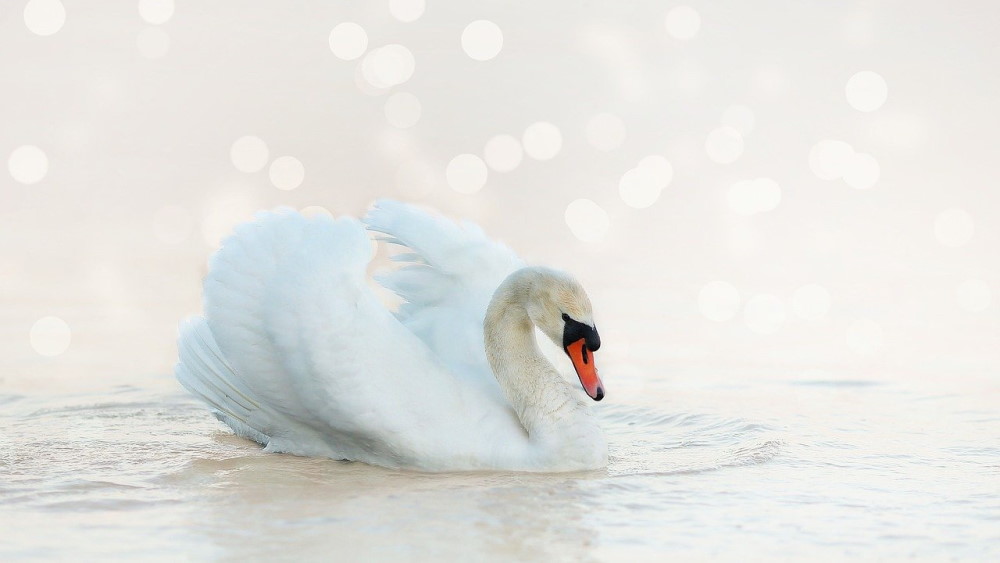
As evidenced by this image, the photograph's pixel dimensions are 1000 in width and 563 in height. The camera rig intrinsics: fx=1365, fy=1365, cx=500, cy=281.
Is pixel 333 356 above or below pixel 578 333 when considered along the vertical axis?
below

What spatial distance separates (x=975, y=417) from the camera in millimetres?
8695

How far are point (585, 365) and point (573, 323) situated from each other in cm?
22

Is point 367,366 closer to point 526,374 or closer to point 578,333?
point 526,374

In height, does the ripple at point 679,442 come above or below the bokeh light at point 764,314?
below

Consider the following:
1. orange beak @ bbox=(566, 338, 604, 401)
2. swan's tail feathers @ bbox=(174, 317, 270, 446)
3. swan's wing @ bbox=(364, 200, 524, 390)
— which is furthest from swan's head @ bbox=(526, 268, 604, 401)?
swan's tail feathers @ bbox=(174, 317, 270, 446)

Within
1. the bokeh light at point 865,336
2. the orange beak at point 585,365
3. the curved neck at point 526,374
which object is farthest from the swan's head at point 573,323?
the bokeh light at point 865,336

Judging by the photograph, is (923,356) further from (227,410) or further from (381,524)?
(381,524)

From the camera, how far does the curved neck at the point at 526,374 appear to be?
6.91m

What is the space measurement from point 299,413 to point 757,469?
2.34 meters

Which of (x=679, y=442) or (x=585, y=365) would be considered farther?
(x=679, y=442)

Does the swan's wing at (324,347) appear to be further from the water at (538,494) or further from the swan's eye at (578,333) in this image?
the swan's eye at (578,333)

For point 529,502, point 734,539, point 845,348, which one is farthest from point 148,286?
point 734,539

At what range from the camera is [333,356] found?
21.4 feet

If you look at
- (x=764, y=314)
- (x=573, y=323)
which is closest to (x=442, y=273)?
(x=573, y=323)
